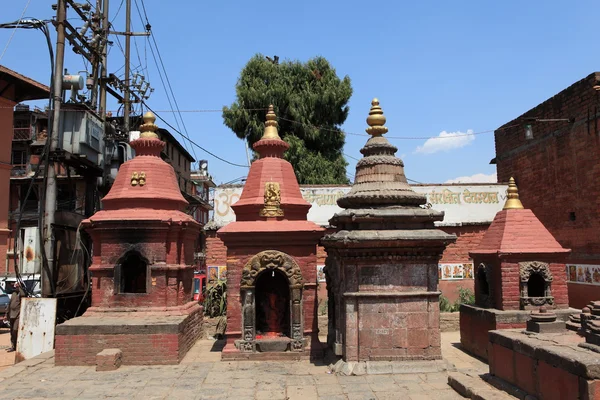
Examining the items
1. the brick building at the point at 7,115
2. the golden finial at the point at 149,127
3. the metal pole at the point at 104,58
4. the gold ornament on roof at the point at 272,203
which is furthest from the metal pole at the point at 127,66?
the gold ornament on roof at the point at 272,203

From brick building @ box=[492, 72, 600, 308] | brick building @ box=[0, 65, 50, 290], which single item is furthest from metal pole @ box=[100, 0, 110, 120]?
brick building @ box=[492, 72, 600, 308]

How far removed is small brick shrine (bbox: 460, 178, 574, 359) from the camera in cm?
1026

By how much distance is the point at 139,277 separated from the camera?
10992mm

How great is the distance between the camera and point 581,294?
14.0 metres

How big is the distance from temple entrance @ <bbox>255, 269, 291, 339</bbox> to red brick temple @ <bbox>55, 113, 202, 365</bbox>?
1.65 metres

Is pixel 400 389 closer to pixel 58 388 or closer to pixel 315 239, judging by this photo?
pixel 315 239

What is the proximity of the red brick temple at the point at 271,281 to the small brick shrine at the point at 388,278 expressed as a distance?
144 cm

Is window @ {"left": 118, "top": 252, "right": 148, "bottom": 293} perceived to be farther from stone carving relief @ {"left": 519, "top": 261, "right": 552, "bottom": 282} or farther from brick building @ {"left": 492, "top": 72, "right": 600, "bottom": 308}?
brick building @ {"left": 492, "top": 72, "right": 600, "bottom": 308}

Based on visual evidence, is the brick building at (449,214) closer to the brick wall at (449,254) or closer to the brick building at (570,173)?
the brick wall at (449,254)

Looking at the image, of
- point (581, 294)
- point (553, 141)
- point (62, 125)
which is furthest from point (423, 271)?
point (62, 125)

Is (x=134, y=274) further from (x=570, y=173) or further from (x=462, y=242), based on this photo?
(x=570, y=173)

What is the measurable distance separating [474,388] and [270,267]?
456 centimetres

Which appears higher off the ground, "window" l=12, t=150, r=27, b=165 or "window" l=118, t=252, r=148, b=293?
"window" l=12, t=150, r=27, b=165

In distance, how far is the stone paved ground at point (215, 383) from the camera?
23.4 feet
